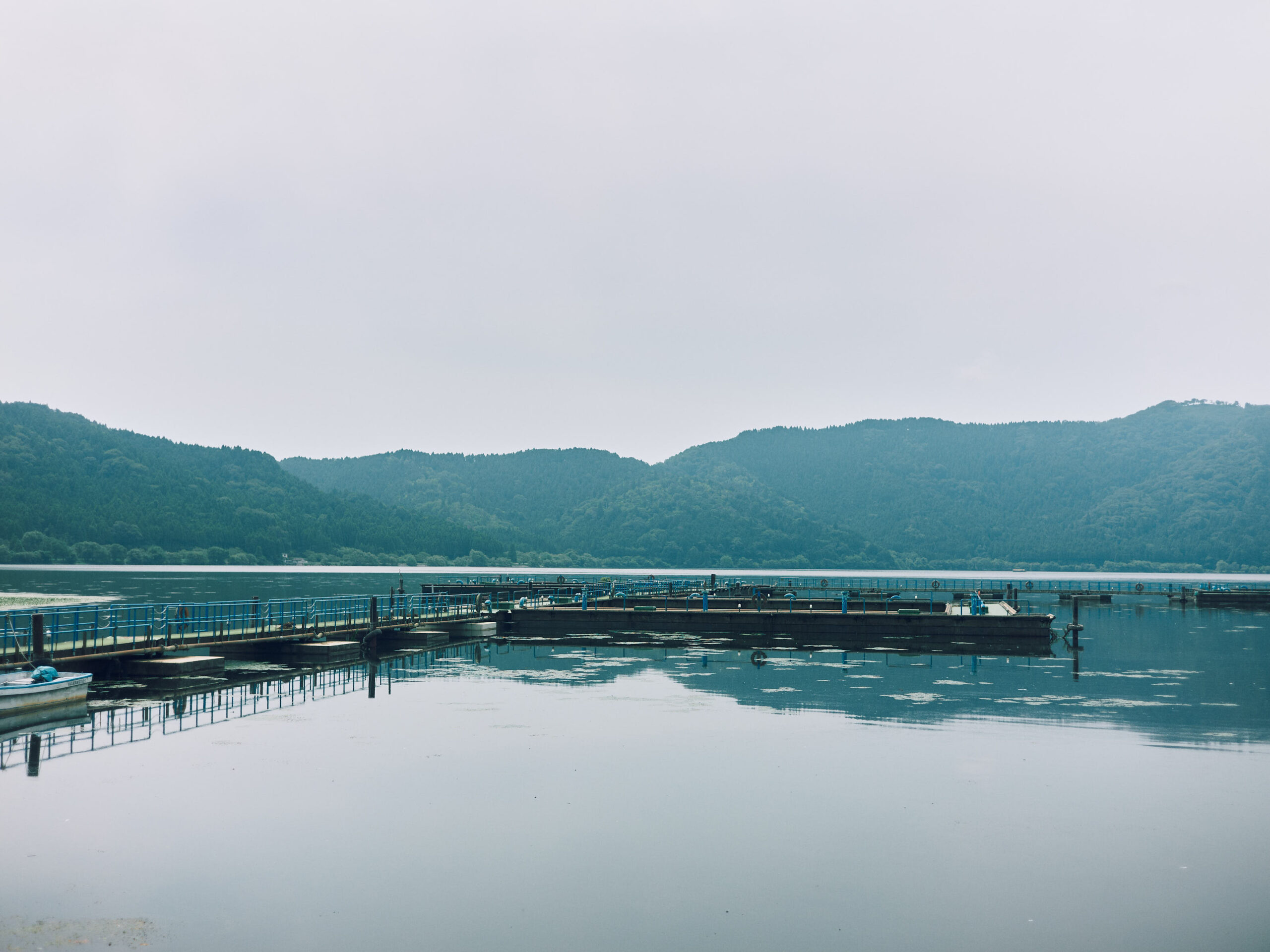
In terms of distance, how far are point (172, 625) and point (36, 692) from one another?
20.3 metres

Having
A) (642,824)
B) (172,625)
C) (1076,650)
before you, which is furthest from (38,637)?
(1076,650)

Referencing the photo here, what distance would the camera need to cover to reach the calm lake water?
1490 cm

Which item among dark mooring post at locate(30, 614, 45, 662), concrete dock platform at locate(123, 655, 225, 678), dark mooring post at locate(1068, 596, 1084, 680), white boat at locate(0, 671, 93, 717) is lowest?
dark mooring post at locate(1068, 596, 1084, 680)

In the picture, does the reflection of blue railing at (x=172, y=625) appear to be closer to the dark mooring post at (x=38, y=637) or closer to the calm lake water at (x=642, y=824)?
the dark mooring post at (x=38, y=637)

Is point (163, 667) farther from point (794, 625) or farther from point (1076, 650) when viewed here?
point (1076, 650)

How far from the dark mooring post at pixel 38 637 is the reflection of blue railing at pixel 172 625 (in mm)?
88

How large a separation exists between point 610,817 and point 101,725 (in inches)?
703

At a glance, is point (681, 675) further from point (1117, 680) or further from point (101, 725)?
point (101, 725)

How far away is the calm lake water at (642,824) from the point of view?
48.9 feet

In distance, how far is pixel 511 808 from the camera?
2139 cm

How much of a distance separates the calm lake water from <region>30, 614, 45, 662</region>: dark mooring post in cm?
236

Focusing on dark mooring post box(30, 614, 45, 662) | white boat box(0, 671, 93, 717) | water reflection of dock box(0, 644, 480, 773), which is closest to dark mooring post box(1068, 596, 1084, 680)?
water reflection of dock box(0, 644, 480, 773)

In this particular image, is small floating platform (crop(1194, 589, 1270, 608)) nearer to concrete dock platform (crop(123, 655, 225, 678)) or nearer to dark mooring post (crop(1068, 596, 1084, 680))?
dark mooring post (crop(1068, 596, 1084, 680))

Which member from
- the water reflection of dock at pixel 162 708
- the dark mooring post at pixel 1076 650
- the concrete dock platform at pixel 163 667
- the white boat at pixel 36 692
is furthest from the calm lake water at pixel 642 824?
the dark mooring post at pixel 1076 650
